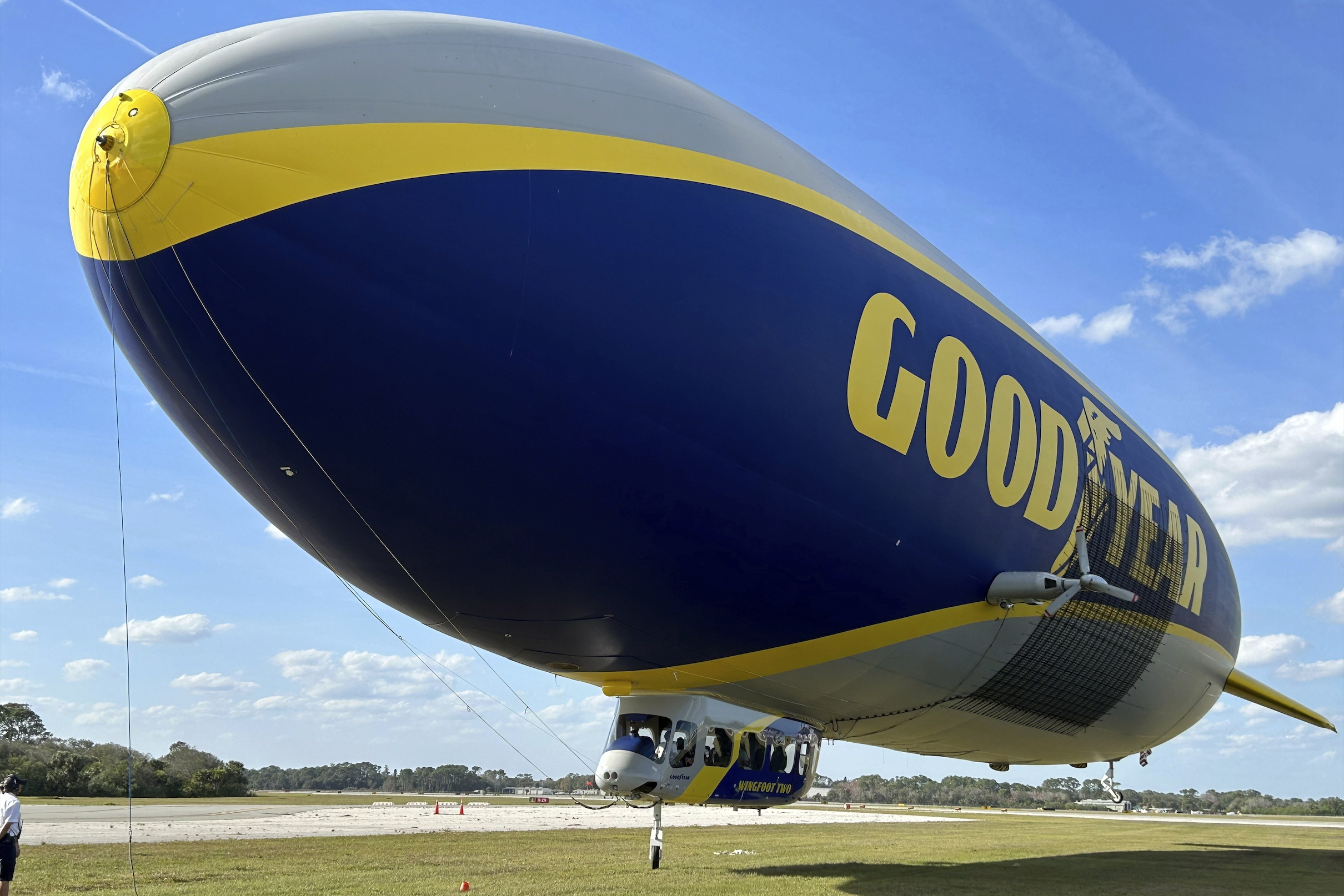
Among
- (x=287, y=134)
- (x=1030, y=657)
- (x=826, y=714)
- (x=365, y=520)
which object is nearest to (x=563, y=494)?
(x=365, y=520)

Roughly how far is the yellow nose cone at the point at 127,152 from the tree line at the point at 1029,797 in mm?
80196

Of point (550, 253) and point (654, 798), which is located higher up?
point (550, 253)

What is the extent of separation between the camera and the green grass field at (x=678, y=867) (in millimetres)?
12367

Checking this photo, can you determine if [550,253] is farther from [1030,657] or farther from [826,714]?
[1030,657]

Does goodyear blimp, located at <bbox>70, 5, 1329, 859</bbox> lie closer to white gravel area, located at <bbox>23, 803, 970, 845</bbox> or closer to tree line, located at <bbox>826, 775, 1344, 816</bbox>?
white gravel area, located at <bbox>23, 803, 970, 845</bbox>

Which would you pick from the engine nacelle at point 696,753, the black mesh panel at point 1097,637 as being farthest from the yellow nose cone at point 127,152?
the black mesh panel at point 1097,637

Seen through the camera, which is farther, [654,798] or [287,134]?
[654,798]

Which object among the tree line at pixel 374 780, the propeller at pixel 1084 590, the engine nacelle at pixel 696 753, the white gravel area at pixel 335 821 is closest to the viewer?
the engine nacelle at pixel 696 753

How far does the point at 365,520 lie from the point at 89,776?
1886 inches

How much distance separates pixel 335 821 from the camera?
28.2 metres

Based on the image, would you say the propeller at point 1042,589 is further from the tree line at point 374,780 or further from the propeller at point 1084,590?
the tree line at point 374,780

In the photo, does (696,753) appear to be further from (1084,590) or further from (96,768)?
(96,768)

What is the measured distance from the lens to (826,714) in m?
11.4

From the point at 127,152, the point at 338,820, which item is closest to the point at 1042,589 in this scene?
the point at 127,152
